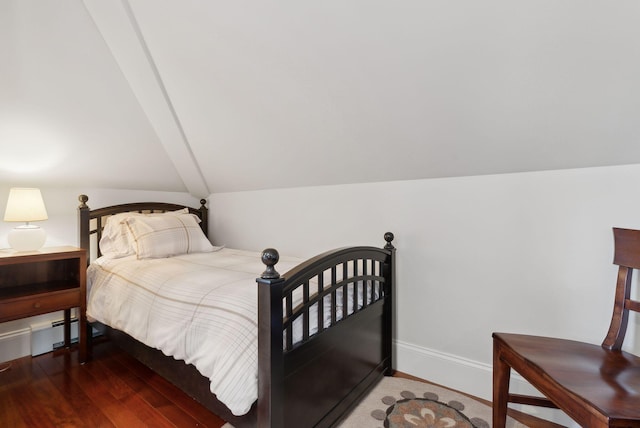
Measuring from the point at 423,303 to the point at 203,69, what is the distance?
209 cm

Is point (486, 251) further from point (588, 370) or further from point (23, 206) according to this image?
point (23, 206)

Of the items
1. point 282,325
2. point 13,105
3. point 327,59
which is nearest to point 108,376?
point 282,325

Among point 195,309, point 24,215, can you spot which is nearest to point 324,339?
point 195,309

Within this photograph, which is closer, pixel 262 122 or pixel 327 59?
pixel 327 59

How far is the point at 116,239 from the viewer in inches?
103

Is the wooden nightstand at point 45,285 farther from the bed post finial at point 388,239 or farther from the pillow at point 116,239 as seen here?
the bed post finial at point 388,239

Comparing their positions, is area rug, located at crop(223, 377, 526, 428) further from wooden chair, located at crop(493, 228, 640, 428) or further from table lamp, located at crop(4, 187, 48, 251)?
table lamp, located at crop(4, 187, 48, 251)

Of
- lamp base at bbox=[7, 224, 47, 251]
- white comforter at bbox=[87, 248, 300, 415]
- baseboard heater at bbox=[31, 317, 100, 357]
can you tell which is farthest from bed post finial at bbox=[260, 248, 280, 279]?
baseboard heater at bbox=[31, 317, 100, 357]

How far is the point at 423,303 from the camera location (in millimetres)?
2117

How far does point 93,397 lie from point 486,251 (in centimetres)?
251

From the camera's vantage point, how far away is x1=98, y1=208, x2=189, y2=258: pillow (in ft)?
8.45

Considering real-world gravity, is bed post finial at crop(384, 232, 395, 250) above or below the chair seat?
above

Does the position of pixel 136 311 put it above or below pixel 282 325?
below

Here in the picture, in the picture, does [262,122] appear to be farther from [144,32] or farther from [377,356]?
[377,356]
